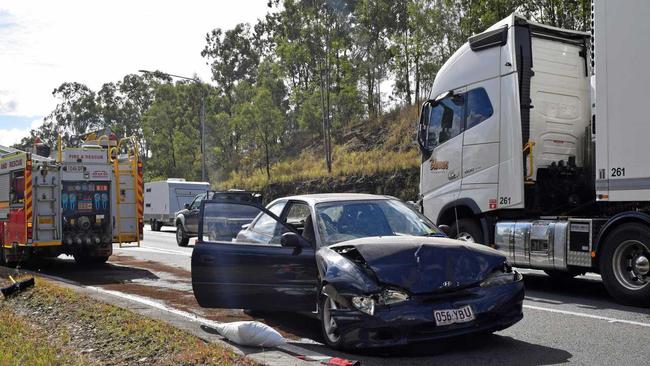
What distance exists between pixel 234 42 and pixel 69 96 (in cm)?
2859

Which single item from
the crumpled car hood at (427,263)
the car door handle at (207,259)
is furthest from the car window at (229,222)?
the crumpled car hood at (427,263)

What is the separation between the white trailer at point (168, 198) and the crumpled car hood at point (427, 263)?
2729 centimetres

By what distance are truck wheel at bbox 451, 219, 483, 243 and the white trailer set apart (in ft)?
75.4

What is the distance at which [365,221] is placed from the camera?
7309mm

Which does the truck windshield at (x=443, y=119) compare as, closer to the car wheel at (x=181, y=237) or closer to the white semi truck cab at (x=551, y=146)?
the white semi truck cab at (x=551, y=146)

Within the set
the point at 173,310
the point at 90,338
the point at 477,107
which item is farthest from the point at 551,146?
the point at 90,338

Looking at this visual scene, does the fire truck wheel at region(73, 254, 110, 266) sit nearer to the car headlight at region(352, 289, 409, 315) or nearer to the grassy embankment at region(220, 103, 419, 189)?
the car headlight at region(352, 289, 409, 315)

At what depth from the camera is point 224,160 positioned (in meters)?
58.2

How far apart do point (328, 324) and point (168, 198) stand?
90.6ft

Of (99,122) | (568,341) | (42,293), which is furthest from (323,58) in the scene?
(99,122)

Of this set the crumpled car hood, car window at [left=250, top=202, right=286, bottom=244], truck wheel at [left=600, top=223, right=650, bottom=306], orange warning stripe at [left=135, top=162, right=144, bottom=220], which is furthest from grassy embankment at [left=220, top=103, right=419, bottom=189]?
the crumpled car hood

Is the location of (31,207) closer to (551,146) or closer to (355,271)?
(355,271)

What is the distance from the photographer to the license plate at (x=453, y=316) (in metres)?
5.75

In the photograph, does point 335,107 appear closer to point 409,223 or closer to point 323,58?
point 323,58
